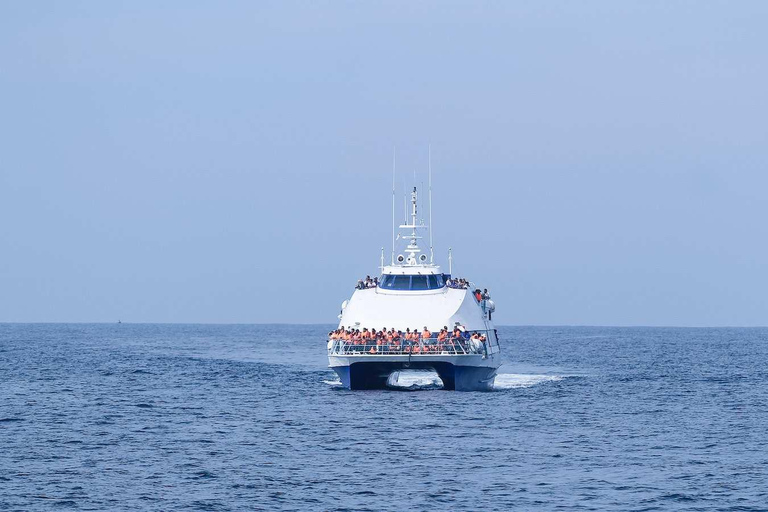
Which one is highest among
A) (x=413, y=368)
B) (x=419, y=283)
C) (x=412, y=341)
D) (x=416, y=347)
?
(x=419, y=283)

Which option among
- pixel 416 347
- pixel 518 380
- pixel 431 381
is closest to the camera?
pixel 416 347

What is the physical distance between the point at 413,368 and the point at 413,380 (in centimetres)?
1223

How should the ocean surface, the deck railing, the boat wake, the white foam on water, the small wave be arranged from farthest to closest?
the small wave
the boat wake
the white foam on water
the deck railing
the ocean surface

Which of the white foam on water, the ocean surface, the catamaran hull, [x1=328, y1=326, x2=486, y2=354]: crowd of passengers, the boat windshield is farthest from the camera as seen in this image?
the white foam on water

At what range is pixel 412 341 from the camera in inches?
2012

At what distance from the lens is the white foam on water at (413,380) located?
58.7 meters

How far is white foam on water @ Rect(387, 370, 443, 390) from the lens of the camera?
5866 cm

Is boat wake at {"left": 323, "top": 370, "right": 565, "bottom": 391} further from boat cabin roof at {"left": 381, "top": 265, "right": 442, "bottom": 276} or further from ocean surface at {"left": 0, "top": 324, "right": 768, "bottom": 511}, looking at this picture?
boat cabin roof at {"left": 381, "top": 265, "right": 442, "bottom": 276}

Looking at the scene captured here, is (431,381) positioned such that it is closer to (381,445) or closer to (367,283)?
(367,283)

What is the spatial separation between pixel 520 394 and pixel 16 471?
29.1m

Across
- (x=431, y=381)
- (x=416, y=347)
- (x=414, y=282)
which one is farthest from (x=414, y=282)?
(x=431, y=381)

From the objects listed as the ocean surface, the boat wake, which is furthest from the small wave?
the ocean surface

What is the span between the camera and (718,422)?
44188mm

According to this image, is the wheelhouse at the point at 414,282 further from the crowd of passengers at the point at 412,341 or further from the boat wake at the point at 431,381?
the boat wake at the point at 431,381
